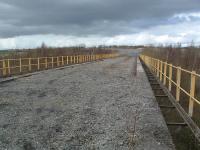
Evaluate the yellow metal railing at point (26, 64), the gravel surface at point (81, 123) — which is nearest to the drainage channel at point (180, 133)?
the gravel surface at point (81, 123)

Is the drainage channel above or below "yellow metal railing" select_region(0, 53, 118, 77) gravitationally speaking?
below

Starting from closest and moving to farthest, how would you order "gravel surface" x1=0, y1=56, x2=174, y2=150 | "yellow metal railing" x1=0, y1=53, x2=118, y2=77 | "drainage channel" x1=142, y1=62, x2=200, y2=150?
"gravel surface" x1=0, y1=56, x2=174, y2=150, "drainage channel" x1=142, y1=62, x2=200, y2=150, "yellow metal railing" x1=0, y1=53, x2=118, y2=77

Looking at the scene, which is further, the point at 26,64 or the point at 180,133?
the point at 26,64

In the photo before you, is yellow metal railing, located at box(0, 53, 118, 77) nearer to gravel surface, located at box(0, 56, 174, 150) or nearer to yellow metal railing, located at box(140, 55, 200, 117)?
yellow metal railing, located at box(140, 55, 200, 117)

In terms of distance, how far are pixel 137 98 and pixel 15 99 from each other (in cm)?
399

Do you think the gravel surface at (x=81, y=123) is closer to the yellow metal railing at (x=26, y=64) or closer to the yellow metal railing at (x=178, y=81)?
the yellow metal railing at (x=178, y=81)

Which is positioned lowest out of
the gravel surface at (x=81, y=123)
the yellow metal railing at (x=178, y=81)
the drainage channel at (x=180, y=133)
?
the drainage channel at (x=180, y=133)

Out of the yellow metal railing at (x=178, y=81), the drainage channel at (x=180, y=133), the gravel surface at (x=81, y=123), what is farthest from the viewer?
the yellow metal railing at (x=178, y=81)

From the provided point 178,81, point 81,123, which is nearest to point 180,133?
point 81,123

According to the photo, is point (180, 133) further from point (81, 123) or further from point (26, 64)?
point (26, 64)

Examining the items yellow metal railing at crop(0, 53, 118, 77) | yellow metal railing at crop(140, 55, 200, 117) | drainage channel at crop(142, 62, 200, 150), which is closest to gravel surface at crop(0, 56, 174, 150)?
drainage channel at crop(142, 62, 200, 150)

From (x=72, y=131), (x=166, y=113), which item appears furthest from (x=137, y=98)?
(x=72, y=131)

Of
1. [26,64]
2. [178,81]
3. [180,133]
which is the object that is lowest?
[180,133]

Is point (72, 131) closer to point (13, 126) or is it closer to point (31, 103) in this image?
point (13, 126)
